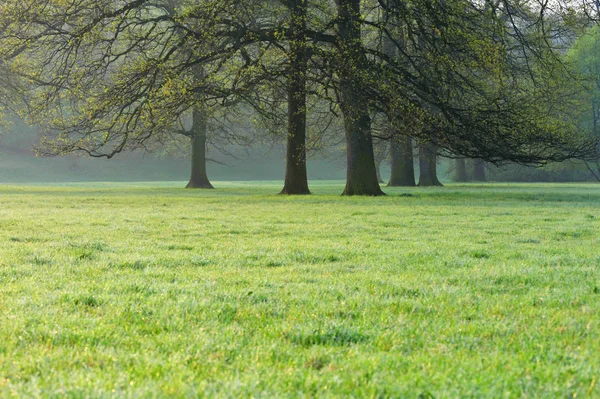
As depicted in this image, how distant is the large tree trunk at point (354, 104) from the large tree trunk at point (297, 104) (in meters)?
1.39

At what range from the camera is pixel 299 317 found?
15.1ft

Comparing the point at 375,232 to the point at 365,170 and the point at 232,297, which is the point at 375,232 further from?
the point at 365,170

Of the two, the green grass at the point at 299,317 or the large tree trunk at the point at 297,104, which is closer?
the green grass at the point at 299,317

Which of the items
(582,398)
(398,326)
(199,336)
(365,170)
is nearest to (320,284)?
(398,326)

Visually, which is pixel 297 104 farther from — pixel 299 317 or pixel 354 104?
pixel 299 317

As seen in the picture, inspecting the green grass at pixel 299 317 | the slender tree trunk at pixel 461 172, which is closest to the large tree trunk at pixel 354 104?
the green grass at pixel 299 317

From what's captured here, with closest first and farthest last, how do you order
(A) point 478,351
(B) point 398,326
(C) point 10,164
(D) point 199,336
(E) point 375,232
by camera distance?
(A) point 478,351, (D) point 199,336, (B) point 398,326, (E) point 375,232, (C) point 10,164

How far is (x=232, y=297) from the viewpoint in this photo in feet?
17.3

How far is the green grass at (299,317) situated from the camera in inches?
126

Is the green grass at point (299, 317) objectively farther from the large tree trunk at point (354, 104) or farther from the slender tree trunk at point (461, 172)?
the slender tree trunk at point (461, 172)

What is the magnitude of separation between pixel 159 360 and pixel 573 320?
9.40 feet

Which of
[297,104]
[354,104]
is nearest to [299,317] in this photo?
[354,104]

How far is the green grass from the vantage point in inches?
126

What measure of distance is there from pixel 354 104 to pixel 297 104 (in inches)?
169
